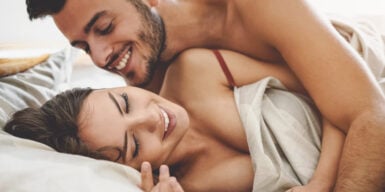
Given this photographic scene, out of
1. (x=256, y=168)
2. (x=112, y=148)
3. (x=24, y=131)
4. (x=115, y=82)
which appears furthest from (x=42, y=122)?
(x=115, y=82)

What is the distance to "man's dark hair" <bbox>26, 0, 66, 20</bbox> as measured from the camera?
1250 mm

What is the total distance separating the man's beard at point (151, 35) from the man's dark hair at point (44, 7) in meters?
0.22

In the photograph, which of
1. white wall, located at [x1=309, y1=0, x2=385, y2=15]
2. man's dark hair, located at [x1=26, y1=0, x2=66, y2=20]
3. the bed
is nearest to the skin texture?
the bed

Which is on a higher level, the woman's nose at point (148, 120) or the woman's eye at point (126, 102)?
the woman's eye at point (126, 102)

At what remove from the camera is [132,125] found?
38.2 inches

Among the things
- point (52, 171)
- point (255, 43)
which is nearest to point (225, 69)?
point (255, 43)

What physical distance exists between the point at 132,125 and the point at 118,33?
39cm

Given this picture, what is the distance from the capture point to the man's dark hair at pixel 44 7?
1.25m

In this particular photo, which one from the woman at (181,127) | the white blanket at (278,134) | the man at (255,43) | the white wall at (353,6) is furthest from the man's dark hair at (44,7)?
the white wall at (353,6)

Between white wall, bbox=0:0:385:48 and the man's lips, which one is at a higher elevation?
the man's lips

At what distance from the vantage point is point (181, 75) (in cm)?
121

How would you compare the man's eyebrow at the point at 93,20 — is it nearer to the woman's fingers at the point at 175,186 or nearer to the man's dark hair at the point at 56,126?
the man's dark hair at the point at 56,126

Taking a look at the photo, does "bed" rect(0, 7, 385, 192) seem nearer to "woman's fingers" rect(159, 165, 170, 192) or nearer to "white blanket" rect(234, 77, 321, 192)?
"woman's fingers" rect(159, 165, 170, 192)

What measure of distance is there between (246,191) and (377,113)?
37 centimetres
